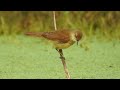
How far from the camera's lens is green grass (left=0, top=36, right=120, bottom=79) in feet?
12.9

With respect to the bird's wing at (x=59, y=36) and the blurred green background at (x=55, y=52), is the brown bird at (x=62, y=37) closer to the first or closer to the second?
the bird's wing at (x=59, y=36)

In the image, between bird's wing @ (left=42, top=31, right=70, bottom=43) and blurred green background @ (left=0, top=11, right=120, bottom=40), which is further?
blurred green background @ (left=0, top=11, right=120, bottom=40)

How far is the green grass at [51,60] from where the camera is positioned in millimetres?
3938

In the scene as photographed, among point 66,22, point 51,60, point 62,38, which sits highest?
point 62,38

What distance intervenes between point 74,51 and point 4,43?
0.70 metres

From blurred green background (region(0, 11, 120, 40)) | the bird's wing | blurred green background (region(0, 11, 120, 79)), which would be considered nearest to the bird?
the bird's wing

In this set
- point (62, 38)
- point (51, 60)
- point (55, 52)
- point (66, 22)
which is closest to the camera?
point (62, 38)

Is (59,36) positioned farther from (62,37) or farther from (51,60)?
(51,60)

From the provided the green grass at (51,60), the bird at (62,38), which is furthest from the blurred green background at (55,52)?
the bird at (62,38)

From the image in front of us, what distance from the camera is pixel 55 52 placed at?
457 cm

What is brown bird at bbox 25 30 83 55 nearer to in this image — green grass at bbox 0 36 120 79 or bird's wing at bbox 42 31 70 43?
bird's wing at bbox 42 31 70 43

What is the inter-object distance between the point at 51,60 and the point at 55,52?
0.75 ft

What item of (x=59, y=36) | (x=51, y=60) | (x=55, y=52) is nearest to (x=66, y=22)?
(x=55, y=52)
